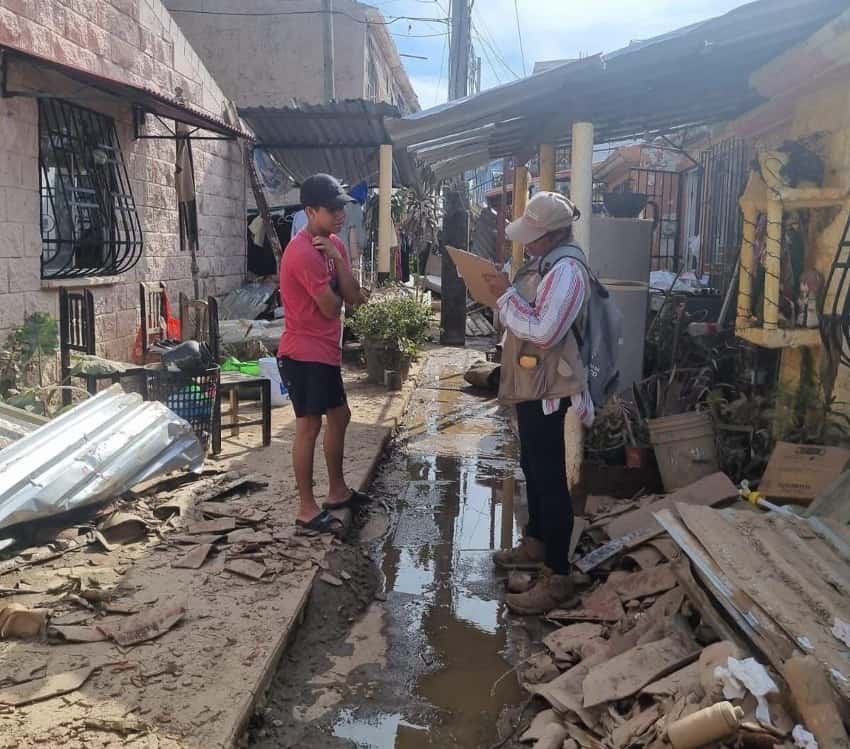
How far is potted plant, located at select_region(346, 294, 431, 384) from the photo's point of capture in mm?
9336

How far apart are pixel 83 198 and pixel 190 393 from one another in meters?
2.93

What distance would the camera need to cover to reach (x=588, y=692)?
302cm

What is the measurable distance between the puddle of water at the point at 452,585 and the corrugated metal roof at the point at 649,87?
2480 millimetres

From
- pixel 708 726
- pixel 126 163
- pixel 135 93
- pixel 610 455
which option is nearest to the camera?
pixel 708 726

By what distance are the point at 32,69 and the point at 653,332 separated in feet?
18.5

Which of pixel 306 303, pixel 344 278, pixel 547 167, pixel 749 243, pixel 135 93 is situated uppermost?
pixel 135 93

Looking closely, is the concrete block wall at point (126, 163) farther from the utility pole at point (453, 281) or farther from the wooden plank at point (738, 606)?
the wooden plank at point (738, 606)

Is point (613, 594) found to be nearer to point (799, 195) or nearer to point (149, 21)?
point (799, 195)

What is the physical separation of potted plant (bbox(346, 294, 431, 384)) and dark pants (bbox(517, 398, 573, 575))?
17.1 feet

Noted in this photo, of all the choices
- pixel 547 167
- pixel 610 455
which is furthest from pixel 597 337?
pixel 547 167

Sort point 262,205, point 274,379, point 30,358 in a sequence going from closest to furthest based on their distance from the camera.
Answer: point 30,358 → point 274,379 → point 262,205

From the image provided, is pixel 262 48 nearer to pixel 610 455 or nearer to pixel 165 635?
pixel 610 455

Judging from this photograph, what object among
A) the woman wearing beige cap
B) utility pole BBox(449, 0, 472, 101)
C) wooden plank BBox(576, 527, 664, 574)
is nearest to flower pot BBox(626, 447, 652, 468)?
wooden plank BBox(576, 527, 664, 574)

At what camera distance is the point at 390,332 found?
930 centimetres
